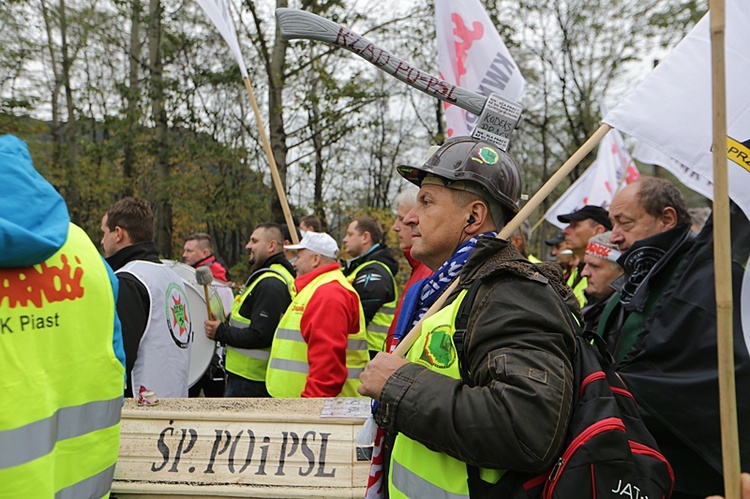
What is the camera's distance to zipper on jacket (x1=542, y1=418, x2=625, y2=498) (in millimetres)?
1717

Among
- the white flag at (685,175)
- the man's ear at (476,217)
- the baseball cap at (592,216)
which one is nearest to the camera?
the man's ear at (476,217)

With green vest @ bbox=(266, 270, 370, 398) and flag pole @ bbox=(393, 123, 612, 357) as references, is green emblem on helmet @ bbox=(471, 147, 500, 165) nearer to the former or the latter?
flag pole @ bbox=(393, 123, 612, 357)

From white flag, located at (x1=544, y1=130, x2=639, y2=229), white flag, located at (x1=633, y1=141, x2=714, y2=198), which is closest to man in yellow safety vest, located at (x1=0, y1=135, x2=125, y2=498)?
white flag, located at (x1=633, y1=141, x2=714, y2=198)

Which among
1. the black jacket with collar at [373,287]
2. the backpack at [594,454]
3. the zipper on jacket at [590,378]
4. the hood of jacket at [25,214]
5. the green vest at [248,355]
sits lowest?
the green vest at [248,355]

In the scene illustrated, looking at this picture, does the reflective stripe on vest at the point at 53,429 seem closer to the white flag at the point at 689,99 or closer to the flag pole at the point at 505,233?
the flag pole at the point at 505,233

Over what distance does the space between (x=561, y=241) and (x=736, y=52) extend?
6.10 m

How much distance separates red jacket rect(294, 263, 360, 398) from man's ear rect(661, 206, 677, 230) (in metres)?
2.17

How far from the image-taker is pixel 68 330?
223cm

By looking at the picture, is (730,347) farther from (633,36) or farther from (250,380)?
(633,36)

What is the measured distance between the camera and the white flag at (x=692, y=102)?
2.21 meters

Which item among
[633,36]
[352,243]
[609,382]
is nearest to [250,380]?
[352,243]

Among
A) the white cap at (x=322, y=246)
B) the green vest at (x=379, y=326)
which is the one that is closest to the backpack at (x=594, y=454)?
the white cap at (x=322, y=246)

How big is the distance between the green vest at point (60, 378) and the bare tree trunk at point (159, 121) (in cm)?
1284

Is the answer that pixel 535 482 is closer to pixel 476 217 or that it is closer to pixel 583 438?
pixel 583 438
